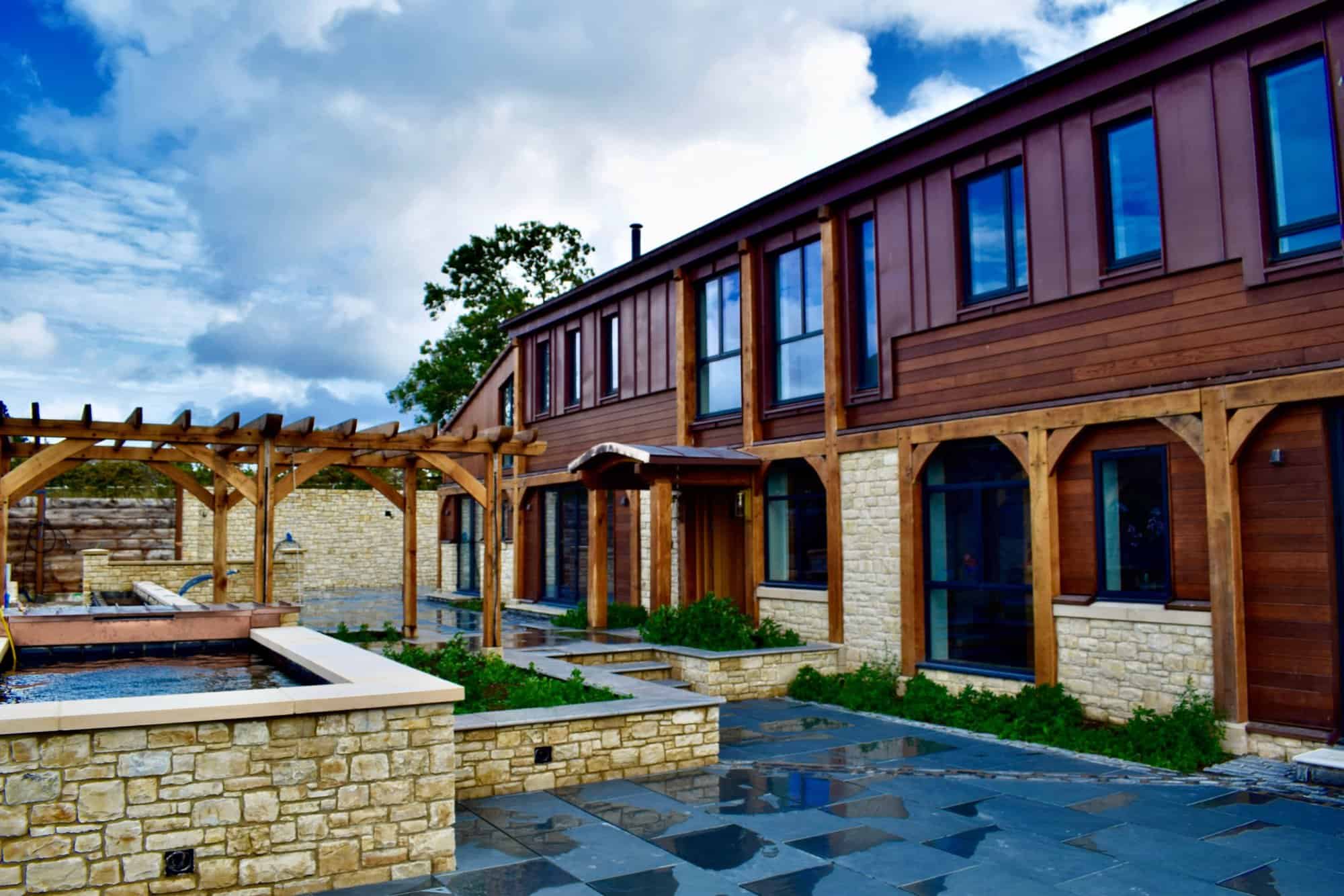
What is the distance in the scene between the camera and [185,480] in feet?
47.1

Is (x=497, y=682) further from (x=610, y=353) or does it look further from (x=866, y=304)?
(x=610, y=353)

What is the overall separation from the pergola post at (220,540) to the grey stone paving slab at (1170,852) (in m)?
10.6

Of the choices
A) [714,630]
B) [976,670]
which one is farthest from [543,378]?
[976,670]

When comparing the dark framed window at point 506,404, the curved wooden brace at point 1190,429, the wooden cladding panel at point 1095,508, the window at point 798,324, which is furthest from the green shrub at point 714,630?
the dark framed window at point 506,404

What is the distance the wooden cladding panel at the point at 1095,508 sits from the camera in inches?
326

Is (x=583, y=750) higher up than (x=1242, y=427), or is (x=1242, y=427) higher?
(x=1242, y=427)

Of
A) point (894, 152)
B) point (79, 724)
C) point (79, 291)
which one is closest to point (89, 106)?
point (79, 291)

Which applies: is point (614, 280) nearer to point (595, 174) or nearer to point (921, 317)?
point (921, 317)

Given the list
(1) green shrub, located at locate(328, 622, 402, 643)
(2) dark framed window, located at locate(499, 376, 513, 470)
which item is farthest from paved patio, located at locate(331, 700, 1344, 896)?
(2) dark framed window, located at locate(499, 376, 513, 470)

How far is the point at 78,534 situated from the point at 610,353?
45.8 feet

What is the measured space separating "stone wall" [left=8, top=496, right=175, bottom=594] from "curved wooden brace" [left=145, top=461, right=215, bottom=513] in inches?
308

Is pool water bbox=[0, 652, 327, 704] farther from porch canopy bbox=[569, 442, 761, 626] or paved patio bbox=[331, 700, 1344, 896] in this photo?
porch canopy bbox=[569, 442, 761, 626]

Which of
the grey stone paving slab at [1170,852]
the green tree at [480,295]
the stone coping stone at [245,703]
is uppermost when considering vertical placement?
the green tree at [480,295]

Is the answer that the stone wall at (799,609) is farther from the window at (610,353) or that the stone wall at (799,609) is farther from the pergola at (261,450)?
the window at (610,353)
